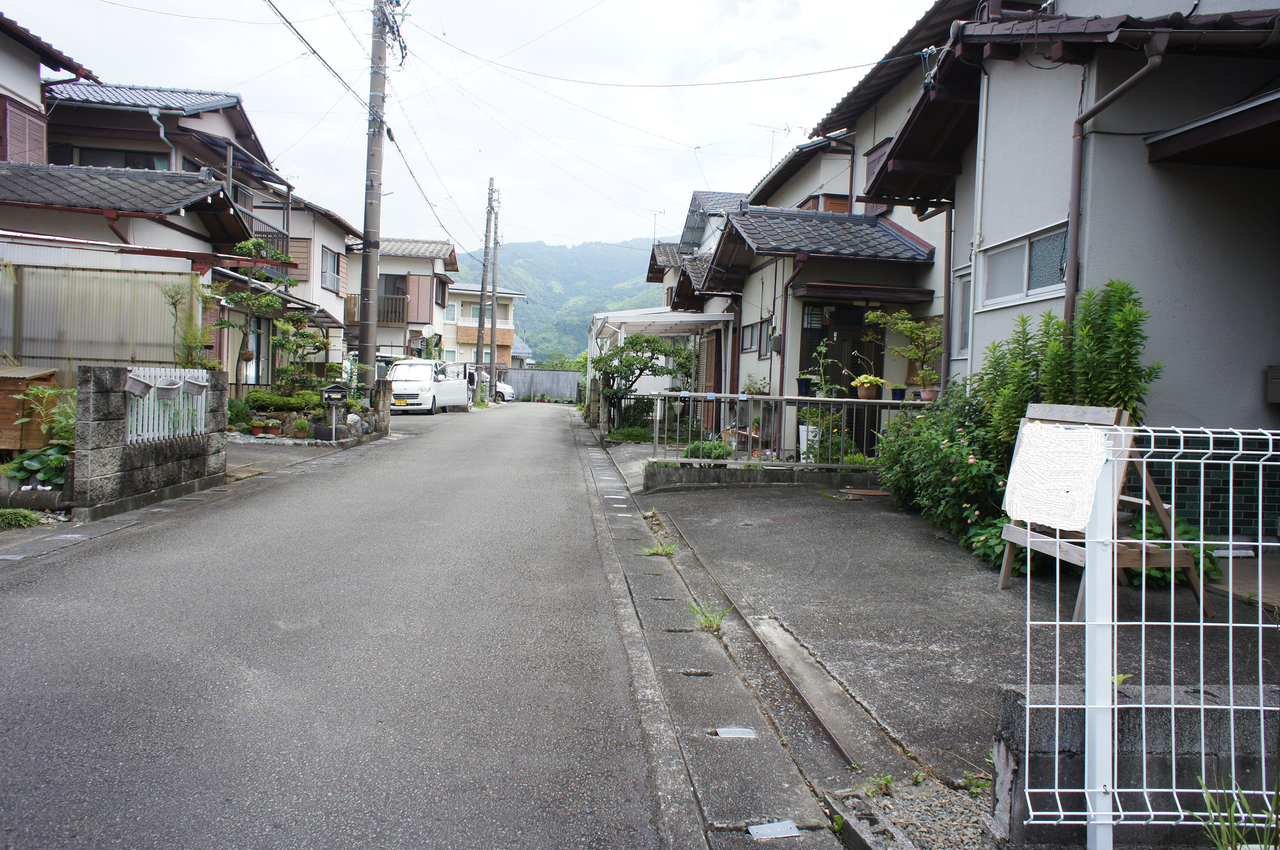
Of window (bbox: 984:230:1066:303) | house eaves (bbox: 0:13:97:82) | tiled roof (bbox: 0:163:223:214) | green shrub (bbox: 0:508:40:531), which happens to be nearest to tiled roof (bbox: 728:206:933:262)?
window (bbox: 984:230:1066:303)

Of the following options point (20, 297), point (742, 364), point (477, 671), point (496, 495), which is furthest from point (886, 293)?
point (20, 297)

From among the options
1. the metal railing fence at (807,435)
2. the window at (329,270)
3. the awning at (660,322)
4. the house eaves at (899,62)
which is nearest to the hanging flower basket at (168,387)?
the metal railing fence at (807,435)

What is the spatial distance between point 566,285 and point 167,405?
329ft

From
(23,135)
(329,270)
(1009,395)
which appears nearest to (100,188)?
(23,135)

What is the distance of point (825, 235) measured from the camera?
1242 cm

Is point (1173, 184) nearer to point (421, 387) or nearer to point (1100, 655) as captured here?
point (1100, 655)

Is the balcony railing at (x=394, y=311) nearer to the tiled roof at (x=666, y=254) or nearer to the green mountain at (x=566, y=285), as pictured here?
the tiled roof at (x=666, y=254)

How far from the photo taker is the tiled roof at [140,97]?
16.4m

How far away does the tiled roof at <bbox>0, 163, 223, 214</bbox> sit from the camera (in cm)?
1147

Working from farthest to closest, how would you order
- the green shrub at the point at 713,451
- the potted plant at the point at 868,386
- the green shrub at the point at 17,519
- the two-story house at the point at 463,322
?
the two-story house at the point at 463,322, the potted plant at the point at 868,386, the green shrub at the point at 713,451, the green shrub at the point at 17,519

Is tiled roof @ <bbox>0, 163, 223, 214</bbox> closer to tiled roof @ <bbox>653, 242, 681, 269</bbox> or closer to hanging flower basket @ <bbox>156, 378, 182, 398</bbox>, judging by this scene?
hanging flower basket @ <bbox>156, 378, 182, 398</bbox>

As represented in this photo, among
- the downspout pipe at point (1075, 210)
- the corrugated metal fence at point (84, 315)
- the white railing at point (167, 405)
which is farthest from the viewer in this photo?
the corrugated metal fence at point (84, 315)

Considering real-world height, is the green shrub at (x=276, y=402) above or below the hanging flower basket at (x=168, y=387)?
below

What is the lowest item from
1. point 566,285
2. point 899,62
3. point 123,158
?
point 123,158
